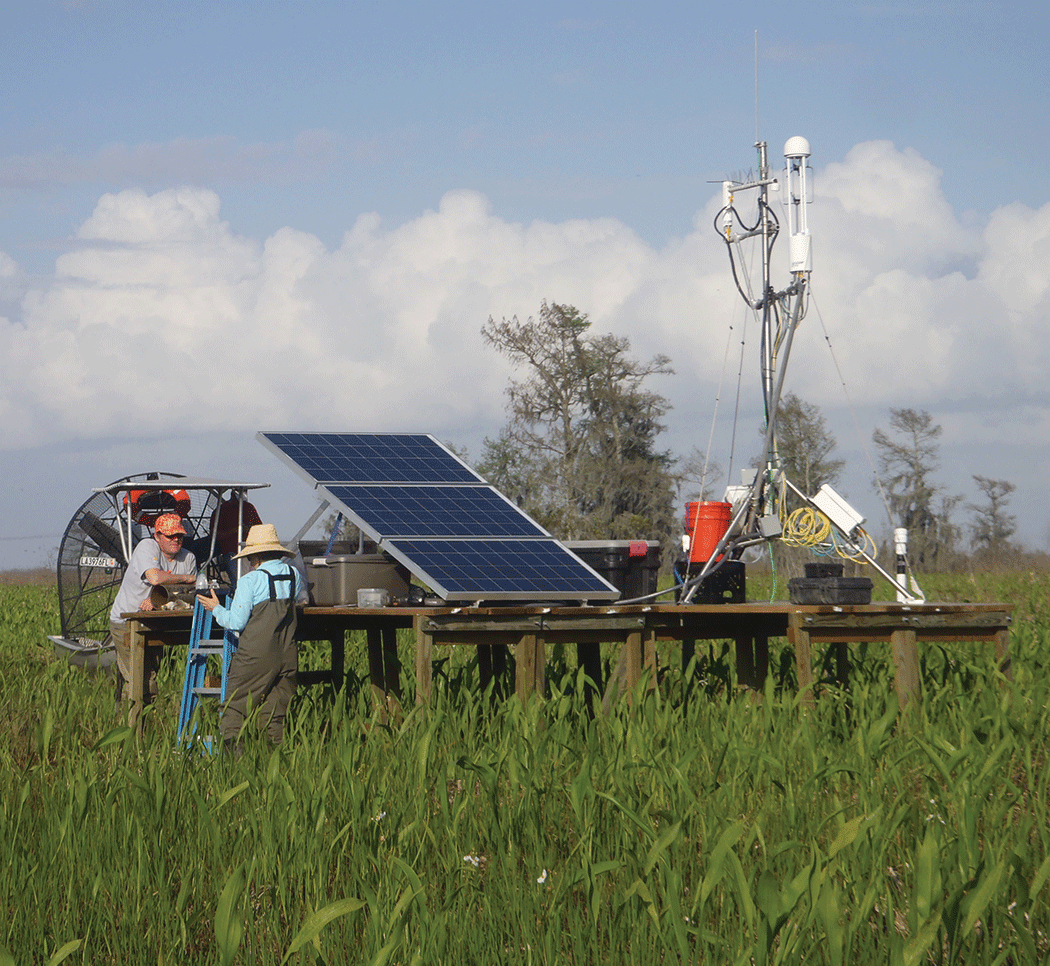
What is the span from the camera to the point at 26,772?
24.3ft

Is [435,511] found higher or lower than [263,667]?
higher

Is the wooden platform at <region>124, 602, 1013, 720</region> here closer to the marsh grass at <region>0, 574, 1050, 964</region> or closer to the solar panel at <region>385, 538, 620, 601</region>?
the solar panel at <region>385, 538, 620, 601</region>

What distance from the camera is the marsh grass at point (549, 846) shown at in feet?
14.0

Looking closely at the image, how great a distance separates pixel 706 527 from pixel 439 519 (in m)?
2.42

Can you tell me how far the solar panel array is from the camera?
9648 millimetres

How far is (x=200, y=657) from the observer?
10195 mm

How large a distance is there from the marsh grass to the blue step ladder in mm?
1203

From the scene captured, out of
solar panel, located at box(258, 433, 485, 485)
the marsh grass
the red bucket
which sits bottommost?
the marsh grass

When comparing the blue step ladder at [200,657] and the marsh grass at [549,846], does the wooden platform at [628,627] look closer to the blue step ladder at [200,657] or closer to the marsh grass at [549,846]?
the blue step ladder at [200,657]

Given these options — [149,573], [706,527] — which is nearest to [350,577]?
[149,573]

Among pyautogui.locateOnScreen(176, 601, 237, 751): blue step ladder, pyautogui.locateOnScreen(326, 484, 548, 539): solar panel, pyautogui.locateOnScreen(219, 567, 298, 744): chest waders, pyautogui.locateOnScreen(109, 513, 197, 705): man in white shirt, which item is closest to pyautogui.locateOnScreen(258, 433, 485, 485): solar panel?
pyautogui.locateOnScreen(326, 484, 548, 539): solar panel

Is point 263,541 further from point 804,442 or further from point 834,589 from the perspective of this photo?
point 804,442

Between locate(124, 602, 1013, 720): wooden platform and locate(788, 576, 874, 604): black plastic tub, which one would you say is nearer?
locate(124, 602, 1013, 720): wooden platform

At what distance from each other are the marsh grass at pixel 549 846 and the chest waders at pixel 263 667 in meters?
0.86
